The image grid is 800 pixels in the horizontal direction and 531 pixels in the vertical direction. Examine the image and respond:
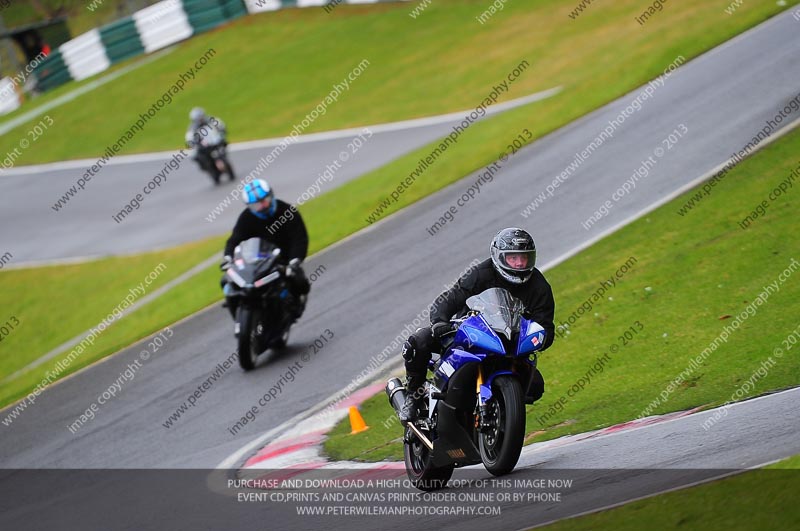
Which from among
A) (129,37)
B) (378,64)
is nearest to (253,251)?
(378,64)

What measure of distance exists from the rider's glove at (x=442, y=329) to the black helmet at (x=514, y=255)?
563 mm

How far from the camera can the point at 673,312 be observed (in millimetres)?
11367

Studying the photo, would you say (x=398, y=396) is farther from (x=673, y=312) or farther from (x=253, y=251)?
(x=253, y=251)

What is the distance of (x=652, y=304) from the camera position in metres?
11.8

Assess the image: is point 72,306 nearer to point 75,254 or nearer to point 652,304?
point 75,254

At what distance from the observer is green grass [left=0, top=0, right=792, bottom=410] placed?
66.5ft

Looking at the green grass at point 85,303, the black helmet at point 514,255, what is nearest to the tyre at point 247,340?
the green grass at point 85,303

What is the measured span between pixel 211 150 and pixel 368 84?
767cm

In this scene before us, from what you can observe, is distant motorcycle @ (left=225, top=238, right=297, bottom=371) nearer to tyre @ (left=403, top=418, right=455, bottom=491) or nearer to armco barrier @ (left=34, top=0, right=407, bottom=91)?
tyre @ (left=403, top=418, right=455, bottom=491)

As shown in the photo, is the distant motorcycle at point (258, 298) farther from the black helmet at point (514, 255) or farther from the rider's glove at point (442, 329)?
the black helmet at point (514, 255)

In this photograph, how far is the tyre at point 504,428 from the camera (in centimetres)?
707

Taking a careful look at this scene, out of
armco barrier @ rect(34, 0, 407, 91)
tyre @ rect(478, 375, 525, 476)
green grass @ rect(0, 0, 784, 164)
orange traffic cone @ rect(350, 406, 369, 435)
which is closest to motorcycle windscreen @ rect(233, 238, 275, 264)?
orange traffic cone @ rect(350, 406, 369, 435)

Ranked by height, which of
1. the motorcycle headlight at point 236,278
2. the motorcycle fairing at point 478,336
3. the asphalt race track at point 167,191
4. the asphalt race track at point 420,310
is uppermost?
the motorcycle fairing at point 478,336

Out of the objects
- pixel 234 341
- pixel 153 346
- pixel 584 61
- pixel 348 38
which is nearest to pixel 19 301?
pixel 153 346
